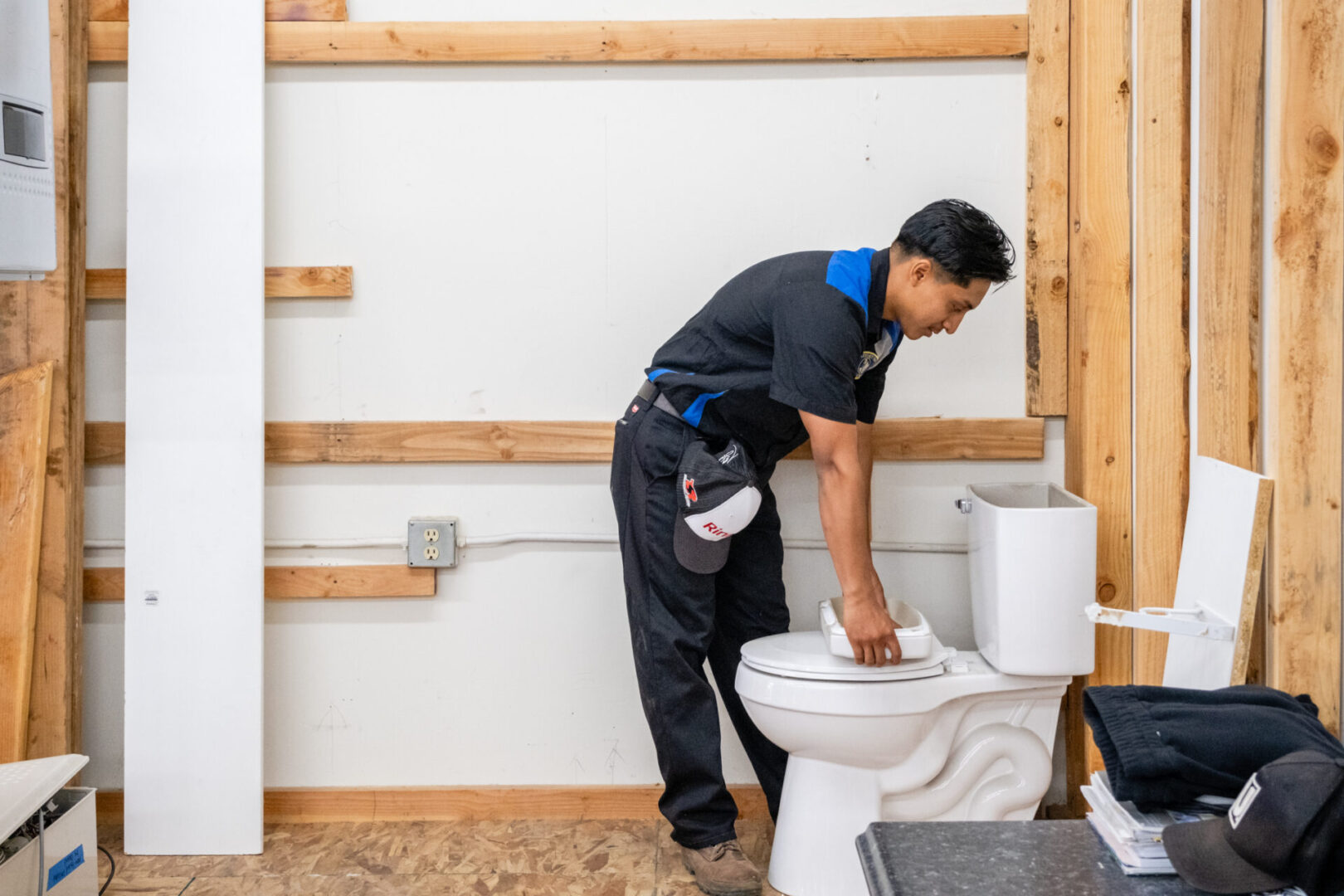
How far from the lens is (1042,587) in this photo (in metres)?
1.90

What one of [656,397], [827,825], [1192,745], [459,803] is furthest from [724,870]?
[1192,745]

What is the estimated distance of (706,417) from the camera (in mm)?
1979

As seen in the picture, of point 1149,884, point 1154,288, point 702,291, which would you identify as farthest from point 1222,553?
point 702,291

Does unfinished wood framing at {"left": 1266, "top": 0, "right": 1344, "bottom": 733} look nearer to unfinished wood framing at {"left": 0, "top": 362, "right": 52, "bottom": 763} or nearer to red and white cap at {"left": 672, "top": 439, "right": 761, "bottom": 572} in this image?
red and white cap at {"left": 672, "top": 439, "right": 761, "bottom": 572}

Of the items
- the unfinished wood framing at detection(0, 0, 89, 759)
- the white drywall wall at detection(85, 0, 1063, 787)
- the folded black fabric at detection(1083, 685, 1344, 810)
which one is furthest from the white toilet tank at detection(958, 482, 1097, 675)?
the unfinished wood framing at detection(0, 0, 89, 759)

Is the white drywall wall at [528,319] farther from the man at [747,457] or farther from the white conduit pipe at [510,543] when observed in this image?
the man at [747,457]

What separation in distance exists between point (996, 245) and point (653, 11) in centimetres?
100

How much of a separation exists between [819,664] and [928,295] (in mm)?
710

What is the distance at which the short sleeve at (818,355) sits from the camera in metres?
1.73

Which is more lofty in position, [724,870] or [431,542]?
[431,542]

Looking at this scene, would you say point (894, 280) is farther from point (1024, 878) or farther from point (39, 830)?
point (39, 830)

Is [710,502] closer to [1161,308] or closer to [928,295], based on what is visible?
[928,295]

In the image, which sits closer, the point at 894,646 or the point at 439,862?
the point at 894,646

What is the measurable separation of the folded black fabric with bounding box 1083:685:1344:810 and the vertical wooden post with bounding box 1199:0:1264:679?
0.71 meters
